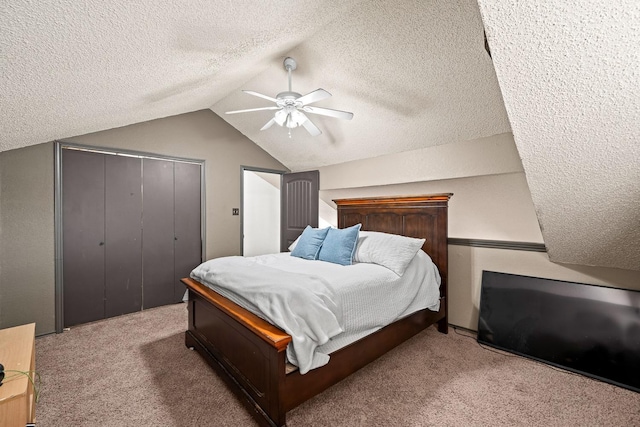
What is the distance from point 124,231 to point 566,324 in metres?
4.50

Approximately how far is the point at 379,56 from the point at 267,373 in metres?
2.40

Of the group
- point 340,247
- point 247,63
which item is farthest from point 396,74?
point 340,247

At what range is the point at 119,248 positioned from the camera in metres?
3.37

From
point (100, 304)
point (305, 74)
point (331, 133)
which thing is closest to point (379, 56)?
point (305, 74)

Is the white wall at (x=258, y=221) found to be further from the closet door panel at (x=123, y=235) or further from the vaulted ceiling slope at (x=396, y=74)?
the vaulted ceiling slope at (x=396, y=74)

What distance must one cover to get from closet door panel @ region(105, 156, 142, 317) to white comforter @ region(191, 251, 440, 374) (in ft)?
4.74

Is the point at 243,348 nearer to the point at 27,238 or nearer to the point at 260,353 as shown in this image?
the point at 260,353

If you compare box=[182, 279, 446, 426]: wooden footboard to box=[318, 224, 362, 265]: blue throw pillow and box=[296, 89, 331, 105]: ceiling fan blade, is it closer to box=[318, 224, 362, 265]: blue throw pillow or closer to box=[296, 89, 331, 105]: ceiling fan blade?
box=[318, 224, 362, 265]: blue throw pillow

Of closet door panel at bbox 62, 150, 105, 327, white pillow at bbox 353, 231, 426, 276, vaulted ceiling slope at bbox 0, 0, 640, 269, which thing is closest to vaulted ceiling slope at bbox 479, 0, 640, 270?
vaulted ceiling slope at bbox 0, 0, 640, 269

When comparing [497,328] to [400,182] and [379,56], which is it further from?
[379,56]

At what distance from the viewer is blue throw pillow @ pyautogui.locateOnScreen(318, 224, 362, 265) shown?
9.13 ft

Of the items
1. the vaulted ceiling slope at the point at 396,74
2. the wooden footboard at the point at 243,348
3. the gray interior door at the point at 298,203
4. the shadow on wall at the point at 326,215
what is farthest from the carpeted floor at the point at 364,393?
the gray interior door at the point at 298,203

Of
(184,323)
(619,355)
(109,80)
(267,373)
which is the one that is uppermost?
(109,80)

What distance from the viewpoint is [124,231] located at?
3402mm
